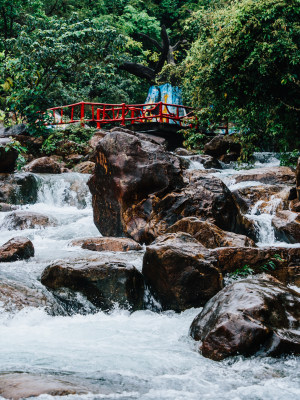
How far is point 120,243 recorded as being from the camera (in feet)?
23.4

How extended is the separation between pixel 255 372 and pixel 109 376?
1154 millimetres

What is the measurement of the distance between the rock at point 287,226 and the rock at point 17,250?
4.53 m

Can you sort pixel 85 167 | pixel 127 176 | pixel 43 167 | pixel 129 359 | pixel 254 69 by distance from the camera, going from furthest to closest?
1. pixel 85 167
2. pixel 43 167
3. pixel 254 69
4. pixel 127 176
5. pixel 129 359

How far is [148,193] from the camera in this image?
8219 mm

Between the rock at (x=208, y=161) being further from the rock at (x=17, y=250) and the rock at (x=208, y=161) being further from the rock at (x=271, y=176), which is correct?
the rock at (x=17, y=250)

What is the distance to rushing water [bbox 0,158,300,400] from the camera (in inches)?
120

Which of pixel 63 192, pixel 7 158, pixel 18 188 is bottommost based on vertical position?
pixel 63 192

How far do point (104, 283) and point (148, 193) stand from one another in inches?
134

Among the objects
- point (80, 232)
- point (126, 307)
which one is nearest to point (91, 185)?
point (80, 232)

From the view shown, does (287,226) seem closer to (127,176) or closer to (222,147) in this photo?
(127,176)

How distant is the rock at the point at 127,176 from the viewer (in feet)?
26.6

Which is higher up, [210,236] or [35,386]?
[210,236]

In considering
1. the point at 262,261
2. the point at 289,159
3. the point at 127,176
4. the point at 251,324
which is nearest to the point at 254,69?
the point at 289,159

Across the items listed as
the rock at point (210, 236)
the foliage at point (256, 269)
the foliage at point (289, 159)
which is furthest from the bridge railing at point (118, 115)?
the foliage at point (256, 269)
